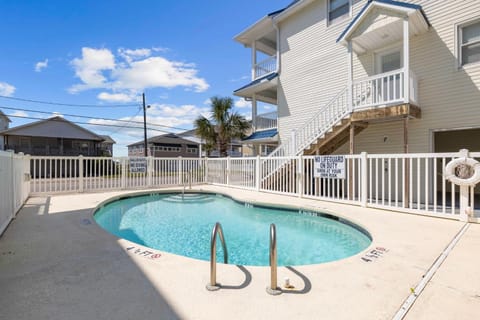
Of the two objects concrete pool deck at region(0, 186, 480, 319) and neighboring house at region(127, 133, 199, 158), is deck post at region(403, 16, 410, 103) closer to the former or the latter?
concrete pool deck at region(0, 186, 480, 319)

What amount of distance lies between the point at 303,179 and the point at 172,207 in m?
4.41

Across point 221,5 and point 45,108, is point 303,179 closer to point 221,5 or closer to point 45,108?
point 221,5

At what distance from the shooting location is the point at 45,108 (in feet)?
74.3

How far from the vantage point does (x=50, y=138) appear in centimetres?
2439

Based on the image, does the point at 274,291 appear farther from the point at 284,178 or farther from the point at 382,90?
the point at 382,90

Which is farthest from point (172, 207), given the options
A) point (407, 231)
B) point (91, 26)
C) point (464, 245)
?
point (91, 26)

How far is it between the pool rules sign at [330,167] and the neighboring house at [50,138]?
2569cm

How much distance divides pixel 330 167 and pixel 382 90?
107 inches

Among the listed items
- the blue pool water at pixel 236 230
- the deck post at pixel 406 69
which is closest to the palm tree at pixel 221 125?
the blue pool water at pixel 236 230

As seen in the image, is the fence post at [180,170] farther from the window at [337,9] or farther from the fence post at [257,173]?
the window at [337,9]

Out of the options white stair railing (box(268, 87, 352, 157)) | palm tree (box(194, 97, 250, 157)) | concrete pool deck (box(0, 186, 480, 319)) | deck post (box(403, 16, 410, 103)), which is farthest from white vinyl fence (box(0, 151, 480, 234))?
palm tree (box(194, 97, 250, 157))

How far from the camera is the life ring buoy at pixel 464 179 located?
464 cm

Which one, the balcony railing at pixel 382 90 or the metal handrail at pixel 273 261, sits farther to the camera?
the balcony railing at pixel 382 90

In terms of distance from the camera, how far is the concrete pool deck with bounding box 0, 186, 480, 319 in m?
1.90
